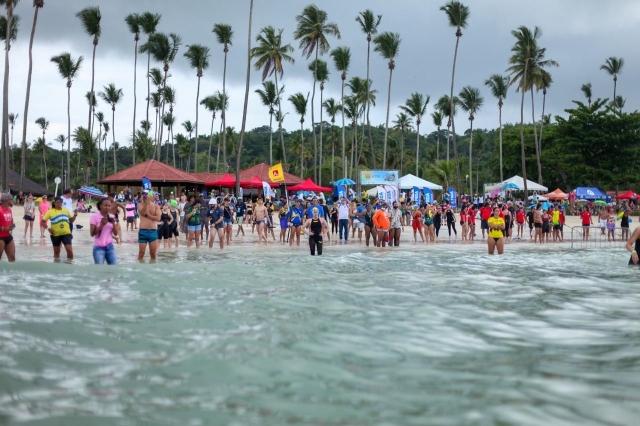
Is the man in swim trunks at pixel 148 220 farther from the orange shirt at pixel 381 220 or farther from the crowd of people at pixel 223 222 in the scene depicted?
the orange shirt at pixel 381 220

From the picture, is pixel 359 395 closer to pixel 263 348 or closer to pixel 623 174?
pixel 263 348

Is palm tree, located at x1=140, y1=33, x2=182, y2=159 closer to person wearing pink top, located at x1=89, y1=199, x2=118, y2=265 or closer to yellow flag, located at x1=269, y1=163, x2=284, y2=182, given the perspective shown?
yellow flag, located at x1=269, y1=163, x2=284, y2=182

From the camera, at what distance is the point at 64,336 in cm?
600

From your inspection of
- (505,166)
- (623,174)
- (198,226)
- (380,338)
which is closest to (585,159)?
(623,174)

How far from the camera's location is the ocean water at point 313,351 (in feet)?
13.1

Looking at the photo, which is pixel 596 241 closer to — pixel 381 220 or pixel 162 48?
pixel 381 220

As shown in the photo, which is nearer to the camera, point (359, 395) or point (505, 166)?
point (359, 395)

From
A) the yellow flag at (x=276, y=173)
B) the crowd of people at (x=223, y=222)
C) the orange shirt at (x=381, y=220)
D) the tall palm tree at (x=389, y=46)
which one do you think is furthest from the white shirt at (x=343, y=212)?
the tall palm tree at (x=389, y=46)

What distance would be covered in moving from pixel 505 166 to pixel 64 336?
229 ft

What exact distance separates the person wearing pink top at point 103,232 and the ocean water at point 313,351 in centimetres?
74

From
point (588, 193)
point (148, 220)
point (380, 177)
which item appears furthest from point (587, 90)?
point (148, 220)

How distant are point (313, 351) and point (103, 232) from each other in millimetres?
6740

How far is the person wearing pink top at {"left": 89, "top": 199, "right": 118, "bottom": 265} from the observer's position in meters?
10.8

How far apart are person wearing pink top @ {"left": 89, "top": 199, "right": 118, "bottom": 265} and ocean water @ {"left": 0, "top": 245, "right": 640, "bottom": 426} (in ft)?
2.43
